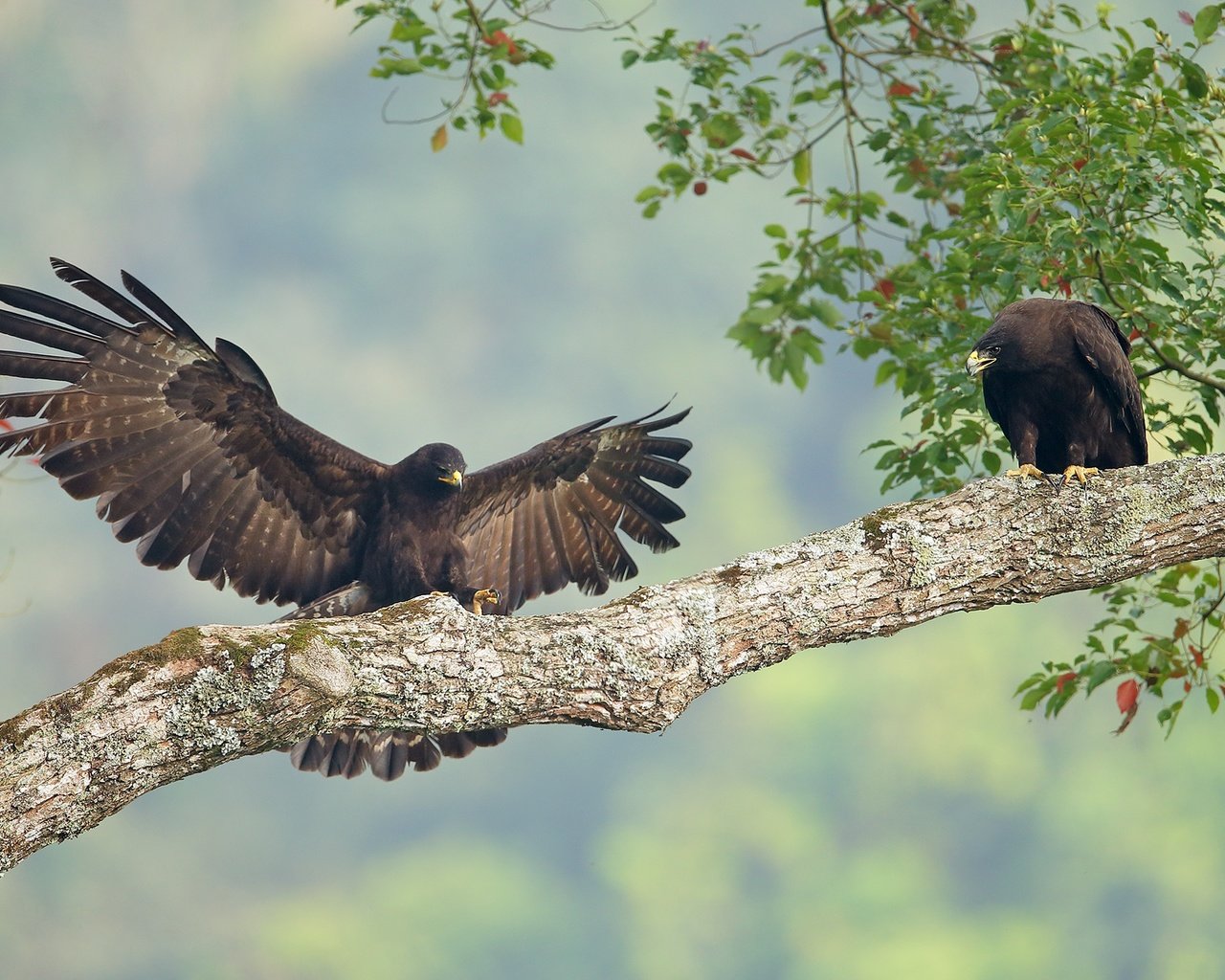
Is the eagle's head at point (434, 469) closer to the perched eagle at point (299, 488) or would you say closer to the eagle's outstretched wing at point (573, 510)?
the perched eagle at point (299, 488)

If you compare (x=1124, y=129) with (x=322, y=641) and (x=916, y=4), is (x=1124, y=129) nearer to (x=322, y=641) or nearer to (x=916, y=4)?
(x=916, y=4)

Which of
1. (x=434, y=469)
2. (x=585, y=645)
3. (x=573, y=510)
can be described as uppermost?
(x=573, y=510)

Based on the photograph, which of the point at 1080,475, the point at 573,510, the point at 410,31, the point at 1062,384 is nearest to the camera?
the point at 1080,475

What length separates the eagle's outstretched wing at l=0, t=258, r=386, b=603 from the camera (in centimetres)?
462

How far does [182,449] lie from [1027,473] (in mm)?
3261

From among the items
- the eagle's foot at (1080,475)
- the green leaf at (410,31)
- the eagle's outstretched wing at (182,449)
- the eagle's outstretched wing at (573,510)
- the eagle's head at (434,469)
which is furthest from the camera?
the green leaf at (410,31)

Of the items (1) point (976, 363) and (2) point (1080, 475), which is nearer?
(2) point (1080, 475)

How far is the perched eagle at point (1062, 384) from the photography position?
4.89m

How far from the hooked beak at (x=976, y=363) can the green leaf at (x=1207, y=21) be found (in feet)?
5.41

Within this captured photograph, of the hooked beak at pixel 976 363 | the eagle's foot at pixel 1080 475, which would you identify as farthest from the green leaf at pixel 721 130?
the eagle's foot at pixel 1080 475

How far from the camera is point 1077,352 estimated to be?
494 centimetres

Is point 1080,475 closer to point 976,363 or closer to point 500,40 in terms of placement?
point 976,363

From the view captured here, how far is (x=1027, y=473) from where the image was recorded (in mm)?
4410

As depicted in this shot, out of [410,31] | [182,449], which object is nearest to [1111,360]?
[182,449]
